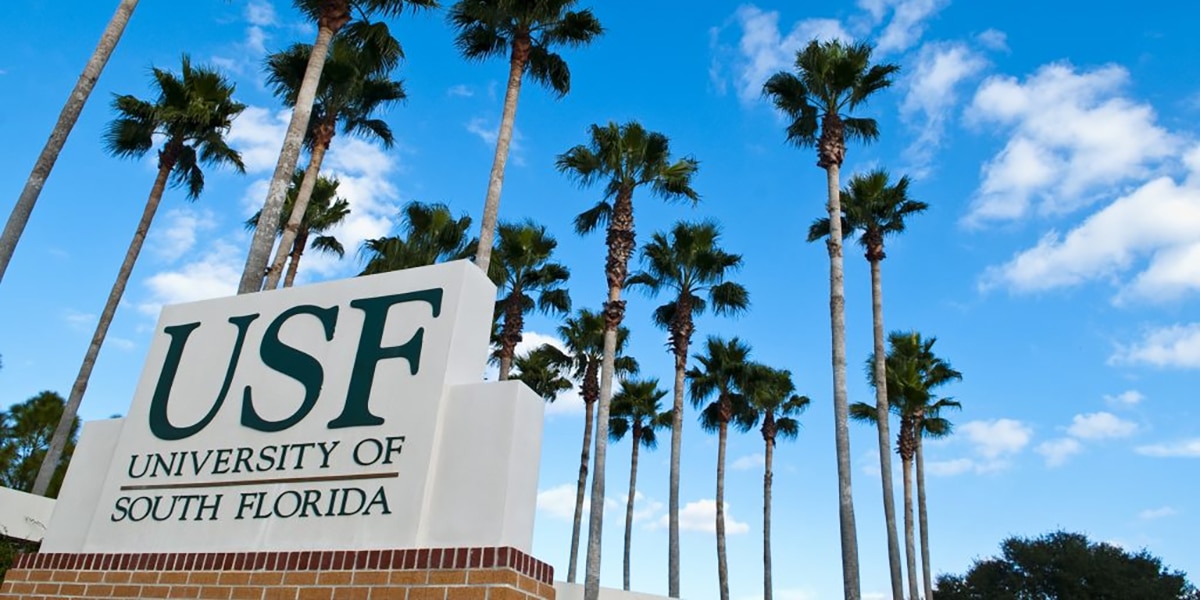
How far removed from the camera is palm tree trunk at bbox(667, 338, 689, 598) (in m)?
26.0

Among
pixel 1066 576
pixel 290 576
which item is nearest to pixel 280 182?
pixel 290 576

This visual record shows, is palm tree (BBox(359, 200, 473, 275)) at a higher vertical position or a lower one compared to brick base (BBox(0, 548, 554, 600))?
higher

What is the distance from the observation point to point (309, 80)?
44.7 feet

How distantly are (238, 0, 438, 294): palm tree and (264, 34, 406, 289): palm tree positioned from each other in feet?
1.40

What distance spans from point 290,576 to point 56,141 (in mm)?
9602

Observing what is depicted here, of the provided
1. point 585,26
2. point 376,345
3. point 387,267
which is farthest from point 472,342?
point 387,267

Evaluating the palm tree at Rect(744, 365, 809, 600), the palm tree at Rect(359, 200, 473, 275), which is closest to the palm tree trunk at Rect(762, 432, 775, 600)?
the palm tree at Rect(744, 365, 809, 600)

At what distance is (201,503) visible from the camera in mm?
6480

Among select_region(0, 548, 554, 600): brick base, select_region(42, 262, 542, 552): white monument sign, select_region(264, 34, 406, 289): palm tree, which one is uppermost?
select_region(264, 34, 406, 289): palm tree

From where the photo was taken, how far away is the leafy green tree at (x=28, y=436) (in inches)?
1268

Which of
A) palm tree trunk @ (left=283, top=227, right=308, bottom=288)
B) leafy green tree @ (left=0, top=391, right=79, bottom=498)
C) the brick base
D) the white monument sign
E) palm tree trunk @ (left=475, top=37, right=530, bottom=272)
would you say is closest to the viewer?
the brick base

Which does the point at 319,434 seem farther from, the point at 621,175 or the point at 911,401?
the point at 911,401

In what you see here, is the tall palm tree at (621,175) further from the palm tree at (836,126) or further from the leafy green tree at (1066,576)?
the leafy green tree at (1066,576)

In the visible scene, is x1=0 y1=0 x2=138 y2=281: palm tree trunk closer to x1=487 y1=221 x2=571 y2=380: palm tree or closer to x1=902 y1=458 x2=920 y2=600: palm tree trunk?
x1=487 y1=221 x2=571 y2=380: palm tree
